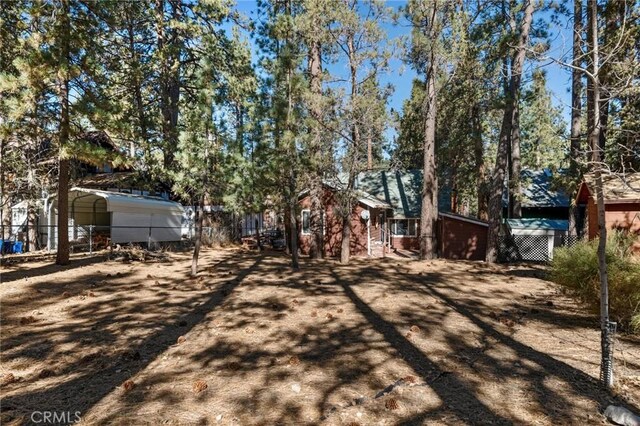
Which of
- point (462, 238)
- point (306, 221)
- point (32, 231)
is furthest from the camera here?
point (306, 221)

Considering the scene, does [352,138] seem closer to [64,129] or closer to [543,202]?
[64,129]

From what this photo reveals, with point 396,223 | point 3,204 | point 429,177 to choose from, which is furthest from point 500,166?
point 3,204

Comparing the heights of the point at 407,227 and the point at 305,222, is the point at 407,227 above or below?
below

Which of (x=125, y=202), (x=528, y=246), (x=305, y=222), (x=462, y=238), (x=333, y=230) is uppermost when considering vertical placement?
(x=125, y=202)

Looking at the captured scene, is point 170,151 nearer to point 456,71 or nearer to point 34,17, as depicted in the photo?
point 34,17

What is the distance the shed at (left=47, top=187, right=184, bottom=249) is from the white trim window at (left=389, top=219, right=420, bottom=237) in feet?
45.7

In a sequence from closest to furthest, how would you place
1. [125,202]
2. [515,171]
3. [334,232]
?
[125,202] < [334,232] < [515,171]

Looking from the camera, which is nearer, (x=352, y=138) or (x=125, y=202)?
(x=352, y=138)

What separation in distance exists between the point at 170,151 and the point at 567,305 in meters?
14.1

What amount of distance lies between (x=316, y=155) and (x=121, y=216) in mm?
11677

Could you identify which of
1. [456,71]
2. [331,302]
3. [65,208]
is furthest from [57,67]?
[456,71]

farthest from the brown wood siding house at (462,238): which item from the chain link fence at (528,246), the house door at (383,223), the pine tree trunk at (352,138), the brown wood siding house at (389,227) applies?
the pine tree trunk at (352,138)

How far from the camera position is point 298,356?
470 centimetres

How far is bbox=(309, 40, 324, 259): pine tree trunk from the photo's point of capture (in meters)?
14.5
